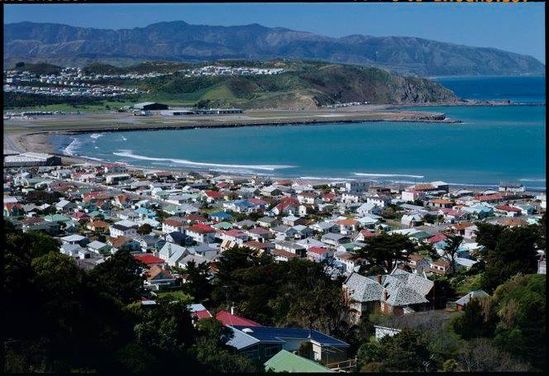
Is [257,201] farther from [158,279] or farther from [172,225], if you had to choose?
[158,279]

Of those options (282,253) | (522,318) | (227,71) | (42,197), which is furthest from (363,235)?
(227,71)

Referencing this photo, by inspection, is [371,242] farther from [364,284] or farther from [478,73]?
[478,73]

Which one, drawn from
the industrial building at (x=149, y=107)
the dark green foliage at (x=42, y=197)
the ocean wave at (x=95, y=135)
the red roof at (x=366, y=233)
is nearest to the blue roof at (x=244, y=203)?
the red roof at (x=366, y=233)

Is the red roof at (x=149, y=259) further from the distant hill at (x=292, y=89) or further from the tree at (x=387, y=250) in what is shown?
the distant hill at (x=292, y=89)

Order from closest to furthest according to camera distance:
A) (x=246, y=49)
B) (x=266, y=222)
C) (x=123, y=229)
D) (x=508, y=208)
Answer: (x=123, y=229), (x=266, y=222), (x=508, y=208), (x=246, y=49)

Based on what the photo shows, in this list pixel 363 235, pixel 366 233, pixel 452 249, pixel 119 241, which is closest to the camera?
pixel 452 249
